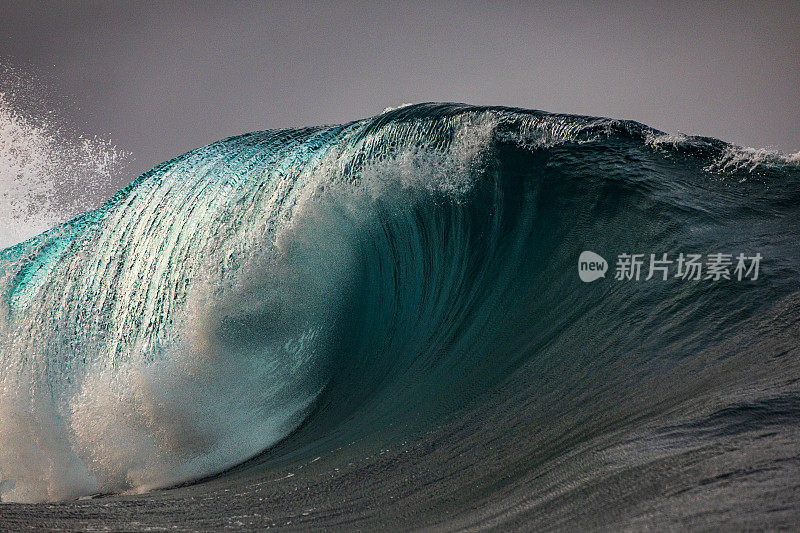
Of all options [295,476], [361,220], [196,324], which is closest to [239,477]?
[295,476]

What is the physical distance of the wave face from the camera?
7.09 ft

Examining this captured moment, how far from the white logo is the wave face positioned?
5cm

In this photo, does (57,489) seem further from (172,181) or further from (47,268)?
(172,181)

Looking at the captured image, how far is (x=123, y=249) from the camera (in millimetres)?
4324

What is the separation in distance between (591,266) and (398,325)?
1.18 metres

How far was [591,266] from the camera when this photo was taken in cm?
324

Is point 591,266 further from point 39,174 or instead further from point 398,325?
point 39,174

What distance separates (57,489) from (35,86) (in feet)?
54.8

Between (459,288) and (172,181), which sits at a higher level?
(172,181)

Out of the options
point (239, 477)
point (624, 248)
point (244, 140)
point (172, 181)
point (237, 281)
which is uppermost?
point (244, 140)

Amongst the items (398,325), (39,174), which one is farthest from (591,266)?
(39,174)

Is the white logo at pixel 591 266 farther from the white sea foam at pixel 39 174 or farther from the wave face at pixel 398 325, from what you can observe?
the white sea foam at pixel 39 174

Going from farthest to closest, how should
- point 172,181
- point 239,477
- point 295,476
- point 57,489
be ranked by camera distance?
point 172,181 < point 57,489 < point 239,477 < point 295,476

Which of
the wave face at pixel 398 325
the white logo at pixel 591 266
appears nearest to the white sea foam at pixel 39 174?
the wave face at pixel 398 325
